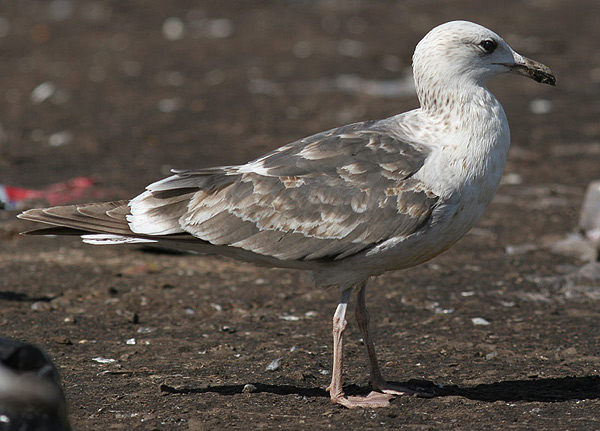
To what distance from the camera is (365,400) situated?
507 centimetres

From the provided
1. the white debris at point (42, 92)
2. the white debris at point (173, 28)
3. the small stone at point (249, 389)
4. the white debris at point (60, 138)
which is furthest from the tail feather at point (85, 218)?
the white debris at point (173, 28)

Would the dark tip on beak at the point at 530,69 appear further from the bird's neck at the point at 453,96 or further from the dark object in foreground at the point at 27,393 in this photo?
the dark object in foreground at the point at 27,393

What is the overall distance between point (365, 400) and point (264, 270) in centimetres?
276

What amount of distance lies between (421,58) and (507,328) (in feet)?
6.73

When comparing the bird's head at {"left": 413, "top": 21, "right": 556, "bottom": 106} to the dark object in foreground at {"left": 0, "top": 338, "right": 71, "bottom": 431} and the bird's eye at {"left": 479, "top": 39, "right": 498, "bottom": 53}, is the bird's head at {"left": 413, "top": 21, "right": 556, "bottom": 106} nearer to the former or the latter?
the bird's eye at {"left": 479, "top": 39, "right": 498, "bottom": 53}

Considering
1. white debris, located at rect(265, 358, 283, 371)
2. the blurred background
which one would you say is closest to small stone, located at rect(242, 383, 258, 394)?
white debris, located at rect(265, 358, 283, 371)

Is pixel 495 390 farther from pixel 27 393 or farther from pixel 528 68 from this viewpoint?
pixel 27 393

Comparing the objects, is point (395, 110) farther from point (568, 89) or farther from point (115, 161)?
point (115, 161)

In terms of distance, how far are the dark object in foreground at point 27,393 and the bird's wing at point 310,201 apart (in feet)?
4.76

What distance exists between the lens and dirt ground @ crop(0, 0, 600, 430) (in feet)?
17.1

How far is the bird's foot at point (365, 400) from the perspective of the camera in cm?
503

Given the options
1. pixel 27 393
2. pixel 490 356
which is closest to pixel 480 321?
pixel 490 356

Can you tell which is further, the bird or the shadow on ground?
the shadow on ground

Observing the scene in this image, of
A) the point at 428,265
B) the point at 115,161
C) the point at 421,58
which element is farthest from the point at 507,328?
the point at 115,161
